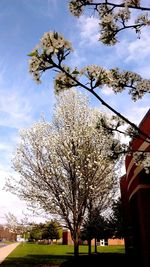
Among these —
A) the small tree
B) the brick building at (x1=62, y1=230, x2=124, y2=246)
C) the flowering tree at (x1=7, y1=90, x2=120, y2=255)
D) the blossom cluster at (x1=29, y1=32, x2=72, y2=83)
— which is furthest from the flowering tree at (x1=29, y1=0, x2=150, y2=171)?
the brick building at (x1=62, y1=230, x2=124, y2=246)

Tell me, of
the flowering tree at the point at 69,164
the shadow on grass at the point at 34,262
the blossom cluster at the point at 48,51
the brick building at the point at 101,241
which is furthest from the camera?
the brick building at the point at 101,241

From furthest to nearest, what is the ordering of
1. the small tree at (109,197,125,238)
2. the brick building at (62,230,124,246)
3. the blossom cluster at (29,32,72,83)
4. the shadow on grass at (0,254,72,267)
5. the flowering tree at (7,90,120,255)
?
the brick building at (62,230,124,246) < the small tree at (109,197,125,238) < the shadow on grass at (0,254,72,267) < the flowering tree at (7,90,120,255) < the blossom cluster at (29,32,72,83)

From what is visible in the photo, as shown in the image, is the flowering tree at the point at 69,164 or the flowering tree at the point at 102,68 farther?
the flowering tree at the point at 69,164

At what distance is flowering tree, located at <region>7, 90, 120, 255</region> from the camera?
14641 mm

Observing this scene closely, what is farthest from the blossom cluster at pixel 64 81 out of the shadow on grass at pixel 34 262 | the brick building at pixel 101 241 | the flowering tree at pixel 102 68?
the brick building at pixel 101 241

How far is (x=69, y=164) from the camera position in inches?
595

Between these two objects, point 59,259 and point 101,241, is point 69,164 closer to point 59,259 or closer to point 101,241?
point 59,259

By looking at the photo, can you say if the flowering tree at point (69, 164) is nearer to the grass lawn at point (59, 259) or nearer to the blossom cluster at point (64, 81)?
the grass lawn at point (59, 259)

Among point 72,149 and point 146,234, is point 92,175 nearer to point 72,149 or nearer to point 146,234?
point 72,149

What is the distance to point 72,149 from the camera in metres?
15.2

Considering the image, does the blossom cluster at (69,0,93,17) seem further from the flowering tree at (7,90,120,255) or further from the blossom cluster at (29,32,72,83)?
the flowering tree at (7,90,120,255)

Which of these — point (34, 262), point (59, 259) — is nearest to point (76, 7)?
point (34, 262)

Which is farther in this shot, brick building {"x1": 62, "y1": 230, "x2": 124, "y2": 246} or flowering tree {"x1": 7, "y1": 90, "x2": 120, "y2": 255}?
brick building {"x1": 62, "y1": 230, "x2": 124, "y2": 246}

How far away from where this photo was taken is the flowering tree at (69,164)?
48.0 ft
